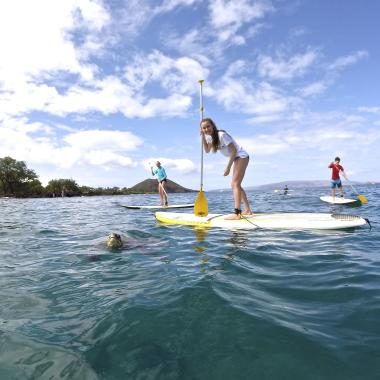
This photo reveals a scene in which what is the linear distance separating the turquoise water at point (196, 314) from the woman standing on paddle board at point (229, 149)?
8.83 ft

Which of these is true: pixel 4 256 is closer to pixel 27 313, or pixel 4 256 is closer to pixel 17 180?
pixel 27 313

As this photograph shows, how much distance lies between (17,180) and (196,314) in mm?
82264

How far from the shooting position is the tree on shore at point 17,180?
238 ft

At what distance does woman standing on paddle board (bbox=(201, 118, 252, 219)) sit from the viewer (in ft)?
26.4

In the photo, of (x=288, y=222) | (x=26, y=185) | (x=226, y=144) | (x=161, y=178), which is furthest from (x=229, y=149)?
(x=26, y=185)

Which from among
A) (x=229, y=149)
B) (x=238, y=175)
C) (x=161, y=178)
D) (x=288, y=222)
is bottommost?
(x=288, y=222)

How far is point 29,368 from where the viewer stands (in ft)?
7.48

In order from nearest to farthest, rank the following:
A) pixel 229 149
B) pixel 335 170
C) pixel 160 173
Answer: pixel 229 149, pixel 335 170, pixel 160 173

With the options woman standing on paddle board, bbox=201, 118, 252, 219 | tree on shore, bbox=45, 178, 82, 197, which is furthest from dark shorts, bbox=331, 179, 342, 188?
tree on shore, bbox=45, 178, 82, 197

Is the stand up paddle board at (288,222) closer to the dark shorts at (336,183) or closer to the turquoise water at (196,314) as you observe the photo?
the turquoise water at (196,314)

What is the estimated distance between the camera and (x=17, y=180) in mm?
73625

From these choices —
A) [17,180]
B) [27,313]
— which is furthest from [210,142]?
[17,180]

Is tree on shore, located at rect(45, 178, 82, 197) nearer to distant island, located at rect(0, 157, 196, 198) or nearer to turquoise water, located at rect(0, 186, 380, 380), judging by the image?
distant island, located at rect(0, 157, 196, 198)

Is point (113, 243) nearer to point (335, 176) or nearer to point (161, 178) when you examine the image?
point (161, 178)
